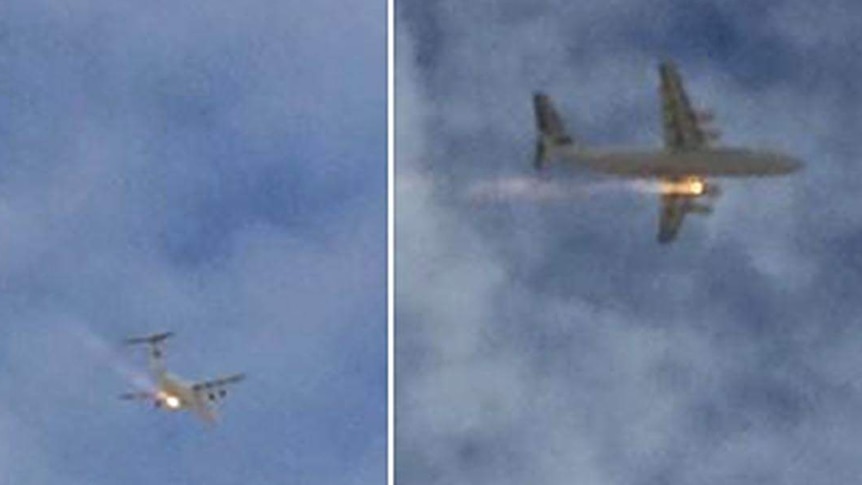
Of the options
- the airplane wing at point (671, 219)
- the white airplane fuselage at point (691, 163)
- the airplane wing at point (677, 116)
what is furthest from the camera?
the airplane wing at point (671, 219)

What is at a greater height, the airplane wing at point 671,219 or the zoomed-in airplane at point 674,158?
the zoomed-in airplane at point 674,158

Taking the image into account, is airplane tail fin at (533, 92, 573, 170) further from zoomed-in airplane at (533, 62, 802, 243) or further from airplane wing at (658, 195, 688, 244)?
airplane wing at (658, 195, 688, 244)

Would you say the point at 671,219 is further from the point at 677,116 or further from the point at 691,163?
the point at 691,163

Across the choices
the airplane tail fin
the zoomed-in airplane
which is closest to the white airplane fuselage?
the zoomed-in airplane

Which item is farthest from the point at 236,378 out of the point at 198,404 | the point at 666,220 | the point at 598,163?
the point at 598,163

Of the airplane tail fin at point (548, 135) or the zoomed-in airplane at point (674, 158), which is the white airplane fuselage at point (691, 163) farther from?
the airplane tail fin at point (548, 135)

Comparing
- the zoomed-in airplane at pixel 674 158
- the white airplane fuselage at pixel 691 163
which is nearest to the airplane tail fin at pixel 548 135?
the zoomed-in airplane at pixel 674 158

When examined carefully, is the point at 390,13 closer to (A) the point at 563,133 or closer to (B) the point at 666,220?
(A) the point at 563,133

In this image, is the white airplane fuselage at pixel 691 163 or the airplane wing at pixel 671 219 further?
the airplane wing at pixel 671 219
